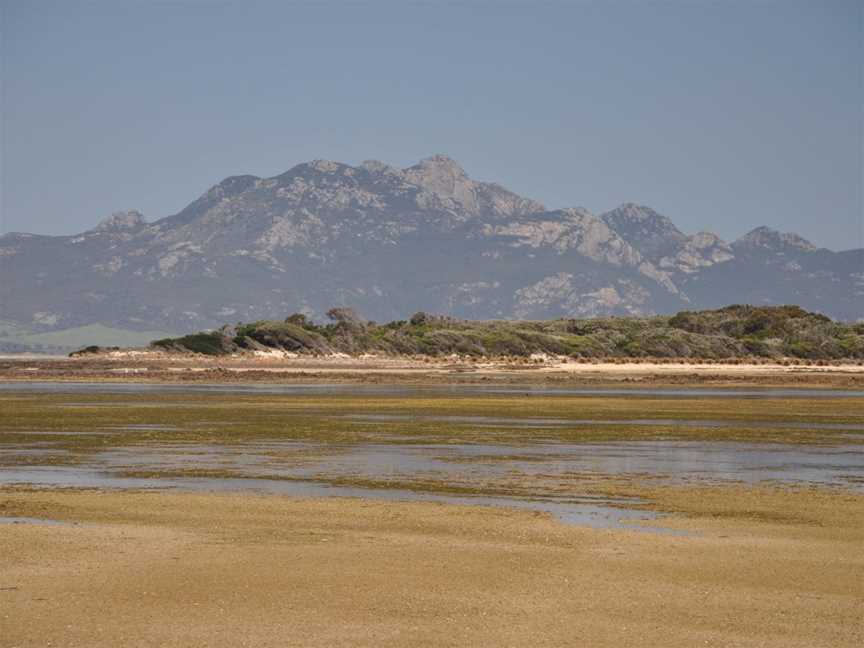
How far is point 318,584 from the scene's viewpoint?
15031mm

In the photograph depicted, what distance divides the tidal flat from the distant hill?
69503mm

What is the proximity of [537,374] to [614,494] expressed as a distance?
61633 mm

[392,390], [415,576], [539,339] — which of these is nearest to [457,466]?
[415,576]

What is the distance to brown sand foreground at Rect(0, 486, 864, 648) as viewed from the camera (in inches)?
509

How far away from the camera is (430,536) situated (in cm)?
1823

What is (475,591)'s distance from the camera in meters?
14.7

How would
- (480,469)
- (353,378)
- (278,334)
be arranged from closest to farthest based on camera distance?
(480,469), (353,378), (278,334)

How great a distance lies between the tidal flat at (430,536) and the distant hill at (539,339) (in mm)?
69503

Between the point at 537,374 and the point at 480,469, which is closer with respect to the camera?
the point at 480,469

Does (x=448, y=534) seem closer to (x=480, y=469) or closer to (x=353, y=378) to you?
(x=480, y=469)

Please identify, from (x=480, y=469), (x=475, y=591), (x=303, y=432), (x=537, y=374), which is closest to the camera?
(x=475, y=591)

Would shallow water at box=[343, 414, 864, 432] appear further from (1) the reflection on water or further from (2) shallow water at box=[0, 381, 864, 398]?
(2) shallow water at box=[0, 381, 864, 398]

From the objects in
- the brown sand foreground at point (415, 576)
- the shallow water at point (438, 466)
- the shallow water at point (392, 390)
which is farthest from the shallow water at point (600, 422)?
the brown sand foreground at point (415, 576)

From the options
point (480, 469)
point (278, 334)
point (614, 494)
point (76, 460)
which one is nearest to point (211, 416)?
point (76, 460)
